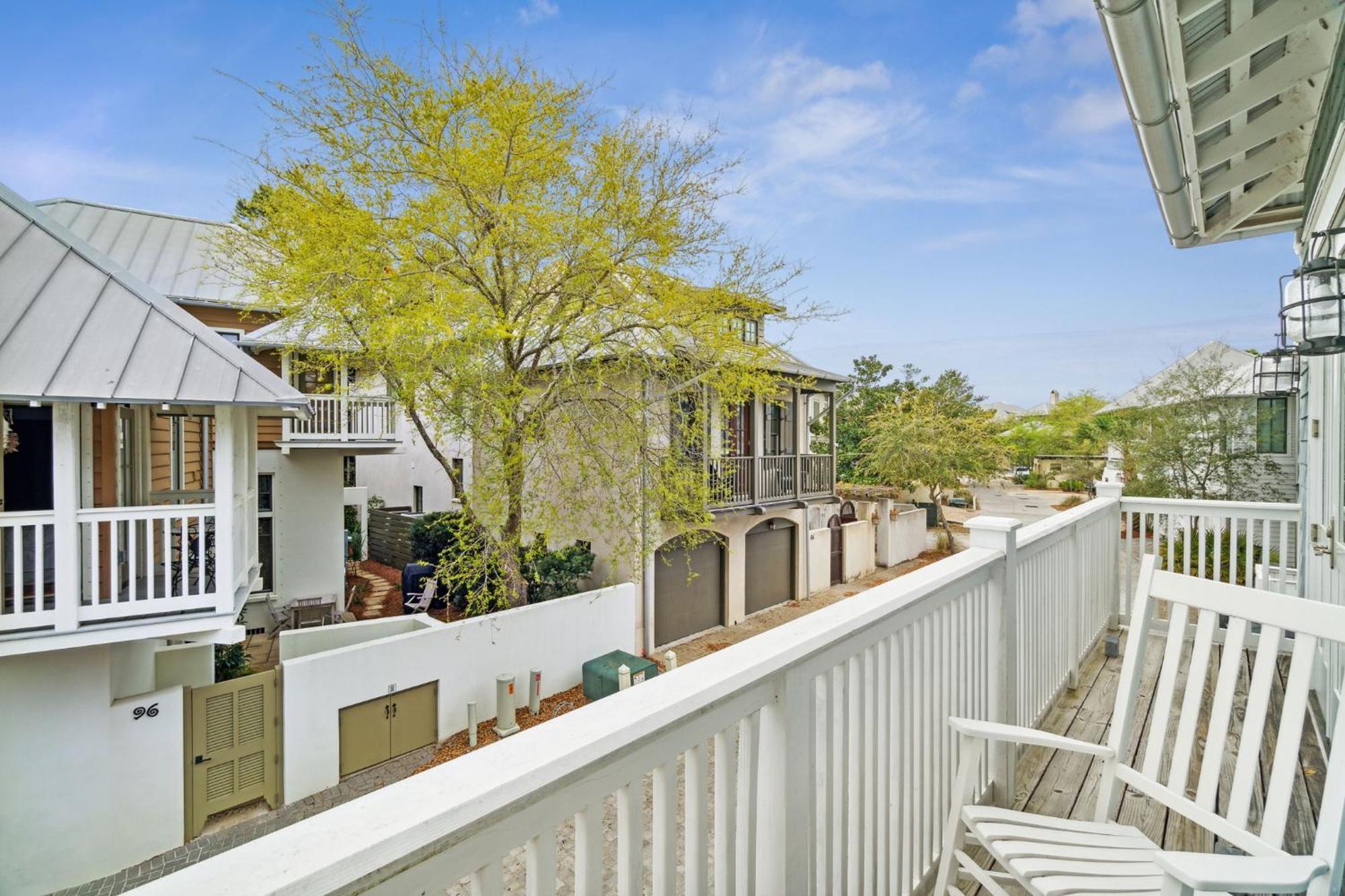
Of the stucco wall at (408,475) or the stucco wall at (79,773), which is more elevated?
the stucco wall at (408,475)

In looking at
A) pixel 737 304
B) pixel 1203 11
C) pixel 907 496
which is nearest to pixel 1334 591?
pixel 1203 11

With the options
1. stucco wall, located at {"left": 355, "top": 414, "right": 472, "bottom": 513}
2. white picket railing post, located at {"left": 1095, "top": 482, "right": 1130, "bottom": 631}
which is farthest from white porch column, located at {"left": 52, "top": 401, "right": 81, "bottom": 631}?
stucco wall, located at {"left": 355, "top": 414, "right": 472, "bottom": 513}

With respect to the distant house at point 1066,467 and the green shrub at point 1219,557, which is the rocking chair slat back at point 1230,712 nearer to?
the green shrub at point 1219,557

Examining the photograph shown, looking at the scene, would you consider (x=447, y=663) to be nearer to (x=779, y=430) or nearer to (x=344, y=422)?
(x=344, y=422)

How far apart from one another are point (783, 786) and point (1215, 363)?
18872mm

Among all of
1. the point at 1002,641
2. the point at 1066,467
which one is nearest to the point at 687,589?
the point at 1002,641

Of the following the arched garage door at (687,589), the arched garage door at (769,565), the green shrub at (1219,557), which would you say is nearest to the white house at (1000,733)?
the green shrub at (1219,557)

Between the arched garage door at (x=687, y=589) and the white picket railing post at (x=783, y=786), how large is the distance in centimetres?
819

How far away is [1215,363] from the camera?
1469 cm

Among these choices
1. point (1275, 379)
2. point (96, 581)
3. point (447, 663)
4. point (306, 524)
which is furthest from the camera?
point (306, 524)

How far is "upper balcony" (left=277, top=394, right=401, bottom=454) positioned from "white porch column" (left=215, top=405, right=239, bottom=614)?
413cm

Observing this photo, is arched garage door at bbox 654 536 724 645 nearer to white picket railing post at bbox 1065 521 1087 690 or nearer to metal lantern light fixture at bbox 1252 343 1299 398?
white picket railing post at bbox 1065 521 1087 690

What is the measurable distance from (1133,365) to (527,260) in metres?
18.3

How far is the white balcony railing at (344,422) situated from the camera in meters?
10.1
